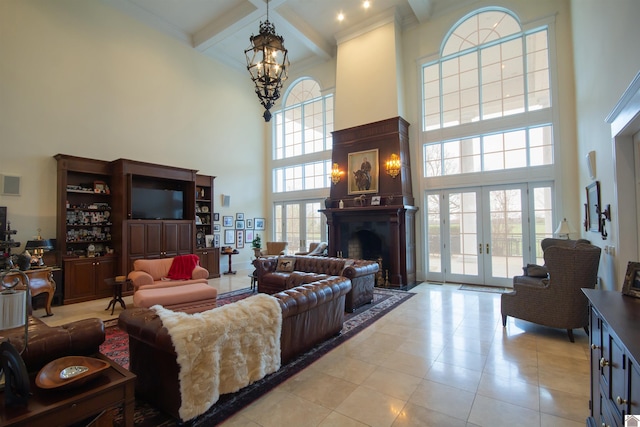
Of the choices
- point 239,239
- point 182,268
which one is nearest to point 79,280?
point 182,268

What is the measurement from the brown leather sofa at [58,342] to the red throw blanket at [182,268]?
3.17 meters

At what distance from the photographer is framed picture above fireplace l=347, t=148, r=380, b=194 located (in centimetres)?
762

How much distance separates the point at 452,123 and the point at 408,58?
7.16 ft

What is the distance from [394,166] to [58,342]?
660 centimetres

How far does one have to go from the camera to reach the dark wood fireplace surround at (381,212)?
23.3 feet

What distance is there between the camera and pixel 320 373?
9.82 feet

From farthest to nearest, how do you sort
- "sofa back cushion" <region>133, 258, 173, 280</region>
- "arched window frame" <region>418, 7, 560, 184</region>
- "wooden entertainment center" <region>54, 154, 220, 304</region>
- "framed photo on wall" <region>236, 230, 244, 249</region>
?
"framed photo on wall" <region>236, 230, 244, 249</region> < "arched window frame" <region>418, 7, 560, 184</region> < "wooden entertainment center" <region>54, 154, 220, 304</region> < "sofa back cushion" <region>133, 258, 173, 280</region>

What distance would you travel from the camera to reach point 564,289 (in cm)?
369

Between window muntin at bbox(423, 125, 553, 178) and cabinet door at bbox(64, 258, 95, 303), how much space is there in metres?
7.89

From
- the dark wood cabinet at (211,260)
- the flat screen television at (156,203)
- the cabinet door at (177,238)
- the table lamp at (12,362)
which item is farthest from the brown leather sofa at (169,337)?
the dark wood cabinet at (211,260)

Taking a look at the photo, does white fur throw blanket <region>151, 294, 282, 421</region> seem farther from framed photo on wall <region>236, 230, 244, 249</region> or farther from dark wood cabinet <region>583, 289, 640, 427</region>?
framed photo on wall <region>236, 230, 244, 249</region>

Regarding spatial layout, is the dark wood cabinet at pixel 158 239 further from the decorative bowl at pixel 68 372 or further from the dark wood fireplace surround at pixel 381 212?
the decorative bowl at pixel 68 372

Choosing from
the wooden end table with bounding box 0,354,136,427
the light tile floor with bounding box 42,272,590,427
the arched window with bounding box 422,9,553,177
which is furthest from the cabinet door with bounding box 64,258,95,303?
the arched window with bounding box 422,9,553,177

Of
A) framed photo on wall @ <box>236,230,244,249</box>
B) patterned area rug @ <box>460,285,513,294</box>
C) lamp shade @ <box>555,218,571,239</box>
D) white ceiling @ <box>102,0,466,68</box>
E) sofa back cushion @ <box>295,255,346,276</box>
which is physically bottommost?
patterned area rug @ <box>460,285,513,294</box>
